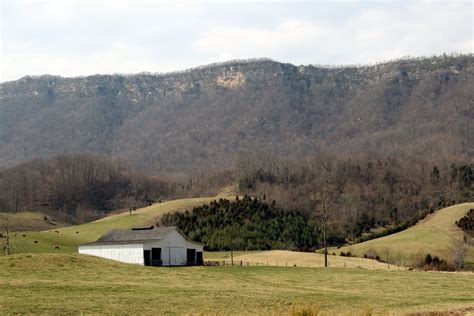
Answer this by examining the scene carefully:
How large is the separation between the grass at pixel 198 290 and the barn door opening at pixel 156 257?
19.2 metres

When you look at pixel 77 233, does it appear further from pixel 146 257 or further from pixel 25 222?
pixel 146 257

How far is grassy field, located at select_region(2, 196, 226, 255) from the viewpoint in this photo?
9312 centimetres

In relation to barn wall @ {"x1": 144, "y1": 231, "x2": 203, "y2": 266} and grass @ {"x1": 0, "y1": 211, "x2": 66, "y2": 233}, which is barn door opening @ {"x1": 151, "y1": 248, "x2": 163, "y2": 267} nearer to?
barn wall @ {"x1": 144, "y1": 231, "x2": 203, "y2": 266}

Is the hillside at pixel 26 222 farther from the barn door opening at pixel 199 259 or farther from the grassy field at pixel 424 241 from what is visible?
the grassy field at pixel 424 241

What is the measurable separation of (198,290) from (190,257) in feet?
150

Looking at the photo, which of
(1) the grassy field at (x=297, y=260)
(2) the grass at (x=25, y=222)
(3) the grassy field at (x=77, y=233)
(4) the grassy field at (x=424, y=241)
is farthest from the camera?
(2) the grass at (x=25, y=222)

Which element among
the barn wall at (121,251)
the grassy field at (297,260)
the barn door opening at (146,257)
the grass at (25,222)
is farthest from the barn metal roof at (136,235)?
the grass at (25,222)

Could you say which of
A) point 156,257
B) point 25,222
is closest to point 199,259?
point 156,257

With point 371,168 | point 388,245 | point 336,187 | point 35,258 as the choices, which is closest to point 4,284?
point 35,258

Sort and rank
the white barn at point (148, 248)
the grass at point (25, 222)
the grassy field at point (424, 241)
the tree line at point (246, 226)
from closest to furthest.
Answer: the white barn at point (148, 248) < the grassy field at point (424, 241) < the tree line at point (246, 226) < the grass at point (25, 222)

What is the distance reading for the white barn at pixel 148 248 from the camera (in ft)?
271

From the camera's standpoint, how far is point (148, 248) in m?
82.7

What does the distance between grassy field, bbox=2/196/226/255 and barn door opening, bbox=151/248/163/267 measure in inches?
629

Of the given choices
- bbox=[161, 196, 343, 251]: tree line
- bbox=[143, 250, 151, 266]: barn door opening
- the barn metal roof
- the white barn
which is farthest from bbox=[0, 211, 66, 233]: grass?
bbox=[143, 250, 151, 266]: barn door opening
